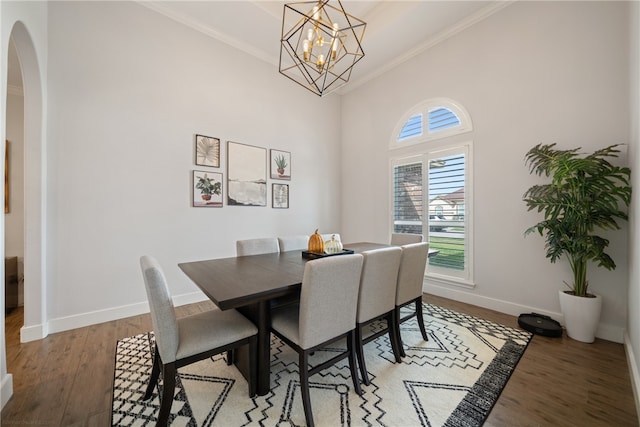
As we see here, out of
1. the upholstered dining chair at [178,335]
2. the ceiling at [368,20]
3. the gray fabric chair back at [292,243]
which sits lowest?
the upholstered dining chair at [178,335]

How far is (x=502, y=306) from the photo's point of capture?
3.04 metres

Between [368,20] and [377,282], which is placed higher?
[368,20]

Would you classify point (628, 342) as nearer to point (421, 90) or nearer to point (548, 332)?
point (548, 332)

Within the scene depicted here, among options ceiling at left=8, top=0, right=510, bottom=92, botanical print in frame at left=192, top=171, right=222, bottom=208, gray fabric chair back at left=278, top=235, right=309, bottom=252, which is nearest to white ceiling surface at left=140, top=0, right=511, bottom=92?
ceiling at left=8, top=0, right=510, bottom=92

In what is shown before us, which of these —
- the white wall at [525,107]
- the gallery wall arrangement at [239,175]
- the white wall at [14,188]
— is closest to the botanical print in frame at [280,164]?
the gallery wall arrangement at [239,175]

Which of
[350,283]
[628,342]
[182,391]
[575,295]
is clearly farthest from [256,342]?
[628,342]

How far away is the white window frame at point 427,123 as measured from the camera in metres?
3.38

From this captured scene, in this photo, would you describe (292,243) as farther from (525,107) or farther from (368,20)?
(368,20)

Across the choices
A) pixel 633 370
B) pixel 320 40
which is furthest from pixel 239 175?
pixel 633 370

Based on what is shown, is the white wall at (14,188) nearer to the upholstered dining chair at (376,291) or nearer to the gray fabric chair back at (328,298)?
the gray fabric chair back at (328,298)

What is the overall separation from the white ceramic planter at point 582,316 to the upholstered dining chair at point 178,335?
2831mm

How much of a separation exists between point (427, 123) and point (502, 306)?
2.63 metres

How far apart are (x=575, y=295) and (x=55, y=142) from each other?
5.25 metres

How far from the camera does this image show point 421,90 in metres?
3.84
